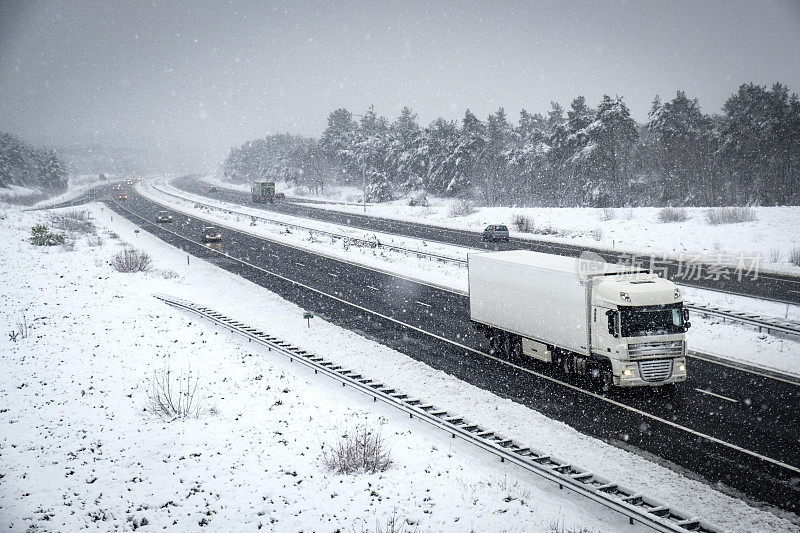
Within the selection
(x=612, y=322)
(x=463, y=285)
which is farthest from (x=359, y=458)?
(x=463, y=285)

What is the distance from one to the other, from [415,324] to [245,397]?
982cm

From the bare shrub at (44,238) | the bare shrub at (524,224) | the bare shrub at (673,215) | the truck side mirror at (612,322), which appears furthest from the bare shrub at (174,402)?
the bare shrub at (673,215)

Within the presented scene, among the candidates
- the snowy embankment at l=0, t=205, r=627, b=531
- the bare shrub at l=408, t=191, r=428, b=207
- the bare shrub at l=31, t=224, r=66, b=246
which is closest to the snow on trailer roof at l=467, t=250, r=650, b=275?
the snowy embankment at l=0, t=205, r=627, b=531

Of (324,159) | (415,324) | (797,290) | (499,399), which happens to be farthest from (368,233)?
(324,159)

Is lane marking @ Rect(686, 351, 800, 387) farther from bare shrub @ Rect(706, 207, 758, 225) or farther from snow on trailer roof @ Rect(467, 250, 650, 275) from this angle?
bare shrub @ Rect(706, 207, 758, 225)

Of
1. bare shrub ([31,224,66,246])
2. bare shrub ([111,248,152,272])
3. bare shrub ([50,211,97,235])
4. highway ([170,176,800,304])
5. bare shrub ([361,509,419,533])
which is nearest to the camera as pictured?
bare shrub ([361,509,419,533])

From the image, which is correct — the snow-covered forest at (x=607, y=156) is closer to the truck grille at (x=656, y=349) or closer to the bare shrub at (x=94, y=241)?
the bare shrub at (x=94, y=241)

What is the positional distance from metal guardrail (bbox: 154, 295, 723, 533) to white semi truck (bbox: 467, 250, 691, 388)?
449 cm

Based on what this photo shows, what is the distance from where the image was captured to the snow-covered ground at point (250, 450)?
381 inches

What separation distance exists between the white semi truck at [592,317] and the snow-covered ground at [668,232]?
72.5ft

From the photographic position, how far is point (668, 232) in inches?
1681

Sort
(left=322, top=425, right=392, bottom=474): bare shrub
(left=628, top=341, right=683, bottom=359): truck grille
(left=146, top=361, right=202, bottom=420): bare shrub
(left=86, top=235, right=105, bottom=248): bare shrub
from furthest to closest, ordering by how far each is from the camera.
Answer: (left=86, top=235, right=105, bottom=248): bare shrub → (left=628, top=341, right=683, bottom=359): truck grille → (left=146, top=361, right=202, bottom=420): bare shrub → (left=322, top=425, right=392, bottom=474): bare shrub

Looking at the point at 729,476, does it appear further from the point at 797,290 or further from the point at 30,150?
the point at 30,150

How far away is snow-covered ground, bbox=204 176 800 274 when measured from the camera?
35562mm
